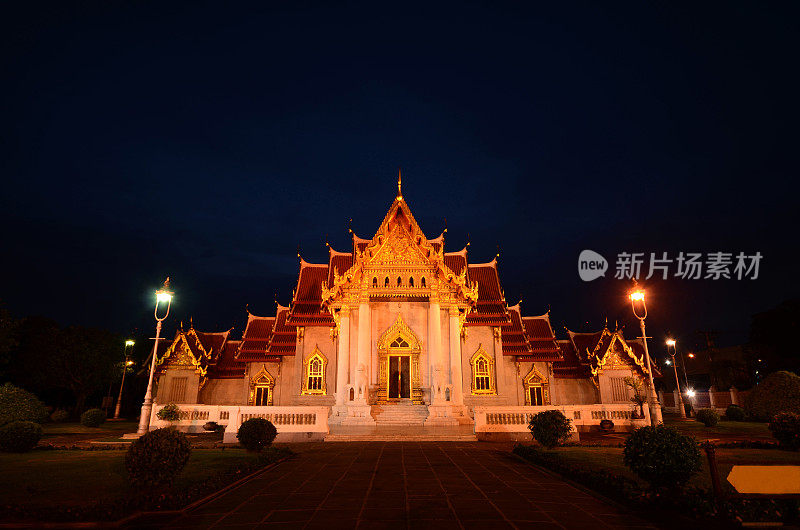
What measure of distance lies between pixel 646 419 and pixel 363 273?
16.9m

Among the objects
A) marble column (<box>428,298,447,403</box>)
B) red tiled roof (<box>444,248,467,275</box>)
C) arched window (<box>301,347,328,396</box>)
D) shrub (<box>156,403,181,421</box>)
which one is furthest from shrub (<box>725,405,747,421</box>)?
shrub (<box>156,403,181,421</box>)

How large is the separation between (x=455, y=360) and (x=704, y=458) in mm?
13694

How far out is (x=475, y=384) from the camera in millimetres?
30891

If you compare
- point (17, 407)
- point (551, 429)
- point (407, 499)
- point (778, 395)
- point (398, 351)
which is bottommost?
point (407, 499)

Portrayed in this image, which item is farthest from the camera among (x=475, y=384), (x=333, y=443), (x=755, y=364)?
(x=755, y=364)

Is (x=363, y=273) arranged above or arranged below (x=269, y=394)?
above

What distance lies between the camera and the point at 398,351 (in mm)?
27031

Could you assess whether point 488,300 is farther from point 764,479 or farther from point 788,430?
point 764,479

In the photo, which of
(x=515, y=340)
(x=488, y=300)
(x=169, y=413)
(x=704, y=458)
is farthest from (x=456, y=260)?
(x=704, y=458)

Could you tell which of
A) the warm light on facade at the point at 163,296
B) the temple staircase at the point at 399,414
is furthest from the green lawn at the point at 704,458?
the warm light on facade at the point at 163,296

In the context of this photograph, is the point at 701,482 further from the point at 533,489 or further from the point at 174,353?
the point at 174,353

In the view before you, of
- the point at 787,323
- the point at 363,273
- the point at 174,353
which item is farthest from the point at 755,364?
the point at 174,353

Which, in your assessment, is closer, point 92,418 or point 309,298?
point 92,418

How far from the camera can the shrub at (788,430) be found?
14.8m
